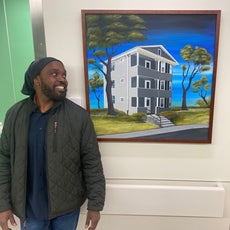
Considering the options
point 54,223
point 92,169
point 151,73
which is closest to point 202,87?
point 151,73

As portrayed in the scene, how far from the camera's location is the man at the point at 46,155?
116 cm

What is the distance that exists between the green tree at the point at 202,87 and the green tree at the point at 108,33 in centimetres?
40

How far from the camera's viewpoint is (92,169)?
4.18 feet

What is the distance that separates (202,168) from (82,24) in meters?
1.14

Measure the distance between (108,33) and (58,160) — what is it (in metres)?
Result: 0.74

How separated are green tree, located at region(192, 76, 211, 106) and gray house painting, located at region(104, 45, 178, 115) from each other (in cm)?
15

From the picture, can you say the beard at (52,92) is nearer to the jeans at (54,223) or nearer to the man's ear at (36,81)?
the man's ear at (36,81)

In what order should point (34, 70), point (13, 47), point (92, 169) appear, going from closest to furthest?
1. point (34, 70)
2. point (92, 169)
3. point (13, 47)

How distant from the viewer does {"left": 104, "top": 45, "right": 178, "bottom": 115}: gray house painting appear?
1301 millimetres

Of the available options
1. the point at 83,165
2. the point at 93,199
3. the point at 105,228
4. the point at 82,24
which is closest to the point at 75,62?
the point at 82,24

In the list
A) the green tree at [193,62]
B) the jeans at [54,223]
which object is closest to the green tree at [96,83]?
the green tree at [193,62]

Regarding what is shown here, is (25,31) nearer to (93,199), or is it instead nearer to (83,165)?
(83,165)

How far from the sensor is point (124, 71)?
1.33m

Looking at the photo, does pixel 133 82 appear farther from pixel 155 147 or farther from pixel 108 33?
pixel 155 147
